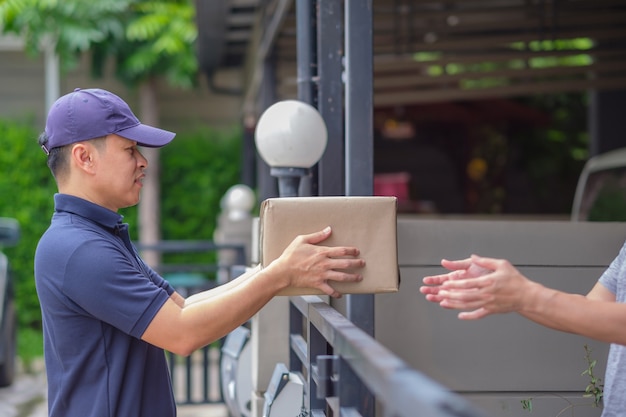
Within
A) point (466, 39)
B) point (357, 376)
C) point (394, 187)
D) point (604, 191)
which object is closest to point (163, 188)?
point (394, 187)

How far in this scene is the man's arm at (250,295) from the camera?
2.22m

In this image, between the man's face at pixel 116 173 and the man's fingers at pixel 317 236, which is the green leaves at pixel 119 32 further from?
the man's fingers at pixel 317 236

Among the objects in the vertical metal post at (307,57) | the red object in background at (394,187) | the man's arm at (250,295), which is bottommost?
the red object in background at (394,187)

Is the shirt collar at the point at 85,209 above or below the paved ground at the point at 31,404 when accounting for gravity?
above

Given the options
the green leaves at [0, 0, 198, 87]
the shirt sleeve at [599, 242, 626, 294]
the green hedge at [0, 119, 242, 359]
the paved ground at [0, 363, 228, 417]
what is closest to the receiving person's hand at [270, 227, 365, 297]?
the shirt sleeve at [599, 242, 626, 294]

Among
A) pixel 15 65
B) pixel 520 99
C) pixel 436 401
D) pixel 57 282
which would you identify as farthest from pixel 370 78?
pixel 520 99

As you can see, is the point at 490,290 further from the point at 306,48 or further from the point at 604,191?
the point at 604,191

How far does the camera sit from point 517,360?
3502 millimetres

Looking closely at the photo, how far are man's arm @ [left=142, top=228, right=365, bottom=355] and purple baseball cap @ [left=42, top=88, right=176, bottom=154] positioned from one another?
0.48m

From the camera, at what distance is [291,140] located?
3.78m

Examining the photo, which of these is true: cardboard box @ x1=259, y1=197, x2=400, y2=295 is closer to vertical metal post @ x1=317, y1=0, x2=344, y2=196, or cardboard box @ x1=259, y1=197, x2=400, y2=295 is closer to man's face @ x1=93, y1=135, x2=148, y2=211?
man's face @ x1=93, y1=135, x2=148, y2=211

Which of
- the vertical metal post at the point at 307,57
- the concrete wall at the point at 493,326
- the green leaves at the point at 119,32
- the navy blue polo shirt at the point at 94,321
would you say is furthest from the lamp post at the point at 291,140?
the green leaves at the point at 119,32

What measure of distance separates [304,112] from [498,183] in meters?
11.4

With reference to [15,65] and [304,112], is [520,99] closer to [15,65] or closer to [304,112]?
[15,65]
